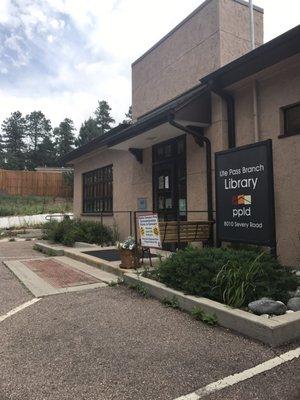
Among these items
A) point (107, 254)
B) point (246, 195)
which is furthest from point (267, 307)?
point (107, 254)

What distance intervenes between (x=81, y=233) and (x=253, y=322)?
8924 mm

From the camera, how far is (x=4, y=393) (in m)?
3.10

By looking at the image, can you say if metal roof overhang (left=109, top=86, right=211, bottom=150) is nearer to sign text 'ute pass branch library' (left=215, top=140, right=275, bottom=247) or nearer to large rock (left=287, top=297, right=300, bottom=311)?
sign text 'ute pass branch library' (left=215, top=140, right=275, bottom=247)

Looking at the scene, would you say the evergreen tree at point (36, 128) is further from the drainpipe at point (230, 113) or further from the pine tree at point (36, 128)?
the drainpipe at point (230, 113)

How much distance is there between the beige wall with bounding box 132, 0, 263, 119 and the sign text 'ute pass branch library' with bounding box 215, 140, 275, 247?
12.7ft

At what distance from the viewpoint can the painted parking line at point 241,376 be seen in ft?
10.0

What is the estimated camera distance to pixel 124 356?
379 centimetres

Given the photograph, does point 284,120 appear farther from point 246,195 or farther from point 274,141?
point 246,195

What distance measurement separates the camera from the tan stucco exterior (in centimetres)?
690

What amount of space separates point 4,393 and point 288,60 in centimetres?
650

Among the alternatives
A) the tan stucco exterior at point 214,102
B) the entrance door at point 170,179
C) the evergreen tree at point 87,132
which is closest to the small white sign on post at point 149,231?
the tan stucco exterior at point 214,102

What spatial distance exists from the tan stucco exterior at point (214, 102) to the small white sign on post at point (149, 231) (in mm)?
1891

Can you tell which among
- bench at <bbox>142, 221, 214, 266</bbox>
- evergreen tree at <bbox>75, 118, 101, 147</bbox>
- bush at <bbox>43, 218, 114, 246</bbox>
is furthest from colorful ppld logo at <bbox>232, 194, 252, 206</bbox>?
evergreen tree at <bbox>75, 118, 101, 147</bbox>

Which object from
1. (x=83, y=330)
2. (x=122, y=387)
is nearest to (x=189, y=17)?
(x=83, y=330)
